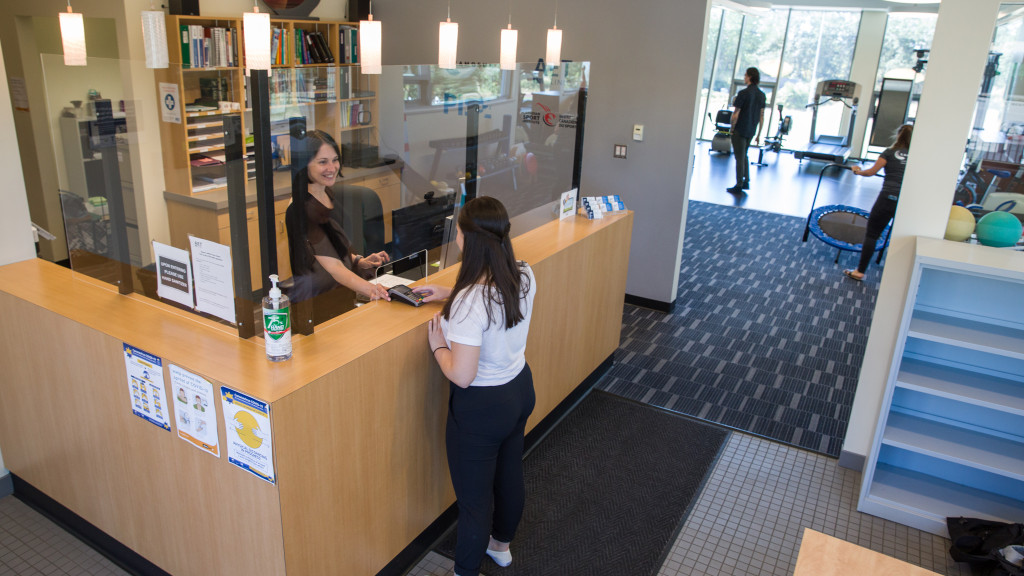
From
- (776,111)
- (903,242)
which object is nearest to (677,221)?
(903,242)

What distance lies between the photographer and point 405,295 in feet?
9.07

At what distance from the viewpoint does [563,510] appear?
11.0 feet

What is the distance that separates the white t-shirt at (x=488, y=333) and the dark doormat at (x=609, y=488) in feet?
3.30

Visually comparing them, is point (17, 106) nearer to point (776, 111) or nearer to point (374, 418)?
point (374, 418)

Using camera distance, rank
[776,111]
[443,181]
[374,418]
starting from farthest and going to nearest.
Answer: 1. [776,111]
2. [443,181]
3. [374,418]

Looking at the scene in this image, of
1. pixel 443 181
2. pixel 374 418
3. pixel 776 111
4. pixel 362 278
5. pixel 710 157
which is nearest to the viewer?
pixel 374 418

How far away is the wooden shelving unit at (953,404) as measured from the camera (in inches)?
125

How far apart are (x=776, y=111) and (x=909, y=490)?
524 inches

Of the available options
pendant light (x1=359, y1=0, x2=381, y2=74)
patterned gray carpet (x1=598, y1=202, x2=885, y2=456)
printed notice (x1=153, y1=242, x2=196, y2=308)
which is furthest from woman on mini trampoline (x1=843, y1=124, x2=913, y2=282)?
printed notice (x1=153, y1=242, x2=196, y2=308)

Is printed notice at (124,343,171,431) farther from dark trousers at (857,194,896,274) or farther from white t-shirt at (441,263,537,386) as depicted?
dark trousers at (857,194,896,274)

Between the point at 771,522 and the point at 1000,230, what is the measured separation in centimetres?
178

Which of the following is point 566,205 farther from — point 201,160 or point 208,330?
point 208,330

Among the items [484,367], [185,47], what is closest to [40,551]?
[484,367]

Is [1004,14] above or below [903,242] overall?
above
